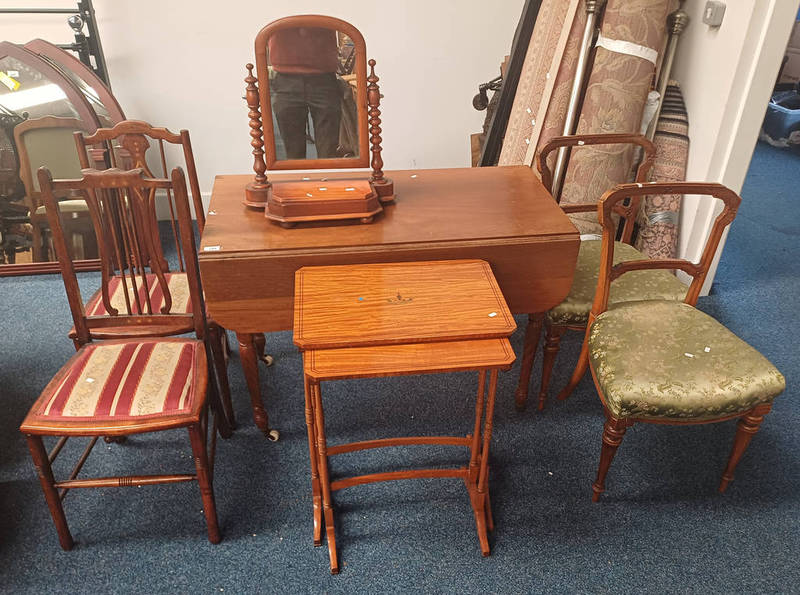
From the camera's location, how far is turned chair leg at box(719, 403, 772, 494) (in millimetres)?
1747

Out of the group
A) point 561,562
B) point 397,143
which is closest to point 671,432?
point 561,562

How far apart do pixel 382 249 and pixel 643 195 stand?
0.83 m

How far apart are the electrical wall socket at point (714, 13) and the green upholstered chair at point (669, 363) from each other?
1.13m

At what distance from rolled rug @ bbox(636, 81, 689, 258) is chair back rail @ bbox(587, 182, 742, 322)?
2.97 ft

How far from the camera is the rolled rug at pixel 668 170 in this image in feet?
9.11

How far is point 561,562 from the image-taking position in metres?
1.74

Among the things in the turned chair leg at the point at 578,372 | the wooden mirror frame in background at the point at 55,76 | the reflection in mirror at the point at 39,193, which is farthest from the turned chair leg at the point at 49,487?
the wooden mirror frame in background at the point at 55,76

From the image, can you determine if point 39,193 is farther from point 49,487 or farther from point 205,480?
point 205,480

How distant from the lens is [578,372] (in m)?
2.11

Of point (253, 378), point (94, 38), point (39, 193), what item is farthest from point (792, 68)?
point (39, 193)

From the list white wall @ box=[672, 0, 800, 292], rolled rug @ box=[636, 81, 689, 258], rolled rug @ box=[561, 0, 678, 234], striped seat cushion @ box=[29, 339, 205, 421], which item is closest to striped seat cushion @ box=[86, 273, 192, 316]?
striped seat cushion @ box=[29, 339, 205, 421]

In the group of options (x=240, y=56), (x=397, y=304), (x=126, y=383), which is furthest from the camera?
(x=240, y=56)

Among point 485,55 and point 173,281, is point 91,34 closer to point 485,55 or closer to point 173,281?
point 173,281

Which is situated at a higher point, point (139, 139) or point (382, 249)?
point (139, 139)
